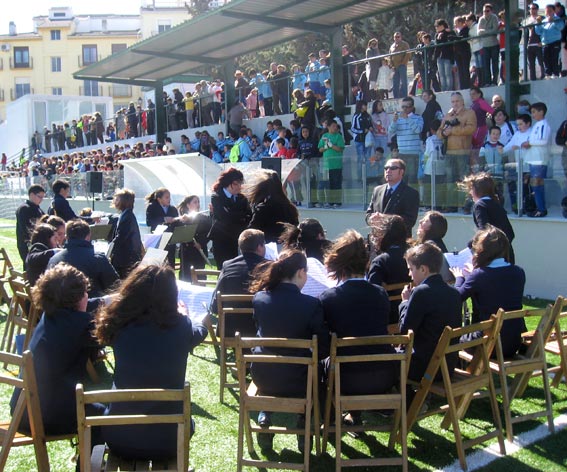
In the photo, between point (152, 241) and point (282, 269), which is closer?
point (282, 269)

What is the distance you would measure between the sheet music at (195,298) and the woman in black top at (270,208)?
1943mm

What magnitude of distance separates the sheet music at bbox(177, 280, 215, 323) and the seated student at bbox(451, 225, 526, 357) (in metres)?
2.09

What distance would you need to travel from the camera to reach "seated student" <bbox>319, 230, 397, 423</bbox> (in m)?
4.76

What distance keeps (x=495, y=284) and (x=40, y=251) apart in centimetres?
457

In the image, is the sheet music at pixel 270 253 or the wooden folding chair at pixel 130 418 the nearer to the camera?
the wooden folding chair at pixel 130 418

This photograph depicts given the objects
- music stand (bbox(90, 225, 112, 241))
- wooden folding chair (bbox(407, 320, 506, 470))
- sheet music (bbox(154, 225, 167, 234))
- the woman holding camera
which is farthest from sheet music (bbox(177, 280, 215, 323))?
the woman holding camera

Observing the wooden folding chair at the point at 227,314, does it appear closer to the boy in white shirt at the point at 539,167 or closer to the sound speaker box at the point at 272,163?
the boy in white shirt at the point at 539,167

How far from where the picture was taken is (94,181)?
61.9 ft

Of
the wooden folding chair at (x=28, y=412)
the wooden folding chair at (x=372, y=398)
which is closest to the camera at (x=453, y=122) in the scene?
the wooden folding chair at (x=372, y=398)

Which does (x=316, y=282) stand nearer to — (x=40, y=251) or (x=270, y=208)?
(x=270, y=208)

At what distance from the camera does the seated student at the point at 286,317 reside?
4797mm

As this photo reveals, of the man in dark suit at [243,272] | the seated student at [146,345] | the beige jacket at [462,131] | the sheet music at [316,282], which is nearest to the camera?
the seated student at [146,345]

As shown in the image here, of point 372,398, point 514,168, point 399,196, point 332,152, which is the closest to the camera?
point 372,398

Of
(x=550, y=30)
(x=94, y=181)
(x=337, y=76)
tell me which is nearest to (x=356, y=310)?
(x=550, y=30)
